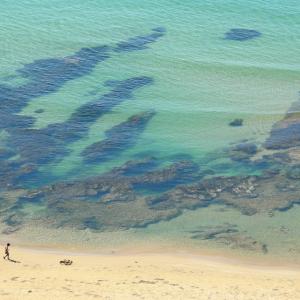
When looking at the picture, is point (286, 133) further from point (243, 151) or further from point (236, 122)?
point (243, 151)

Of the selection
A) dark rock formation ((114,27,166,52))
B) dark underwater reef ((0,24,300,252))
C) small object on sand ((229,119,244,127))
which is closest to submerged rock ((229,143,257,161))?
dark underwater reef ((0,24,300,252))

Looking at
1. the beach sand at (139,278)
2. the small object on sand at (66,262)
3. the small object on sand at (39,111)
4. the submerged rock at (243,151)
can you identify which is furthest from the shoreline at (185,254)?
the small object on sand at (39,111)

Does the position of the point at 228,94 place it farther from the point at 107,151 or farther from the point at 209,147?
the point at 107,151

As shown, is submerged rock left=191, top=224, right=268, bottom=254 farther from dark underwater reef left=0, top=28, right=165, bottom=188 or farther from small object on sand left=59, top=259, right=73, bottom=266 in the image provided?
dark underwater reef left=0, top=28, right=165, bottom=188

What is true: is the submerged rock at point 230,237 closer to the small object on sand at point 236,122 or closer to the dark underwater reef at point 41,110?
the dark underwater reef at point 41,110

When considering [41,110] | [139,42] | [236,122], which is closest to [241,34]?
[139,42]

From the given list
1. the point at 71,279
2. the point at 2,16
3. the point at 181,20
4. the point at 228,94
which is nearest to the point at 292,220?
the point at 71,279
